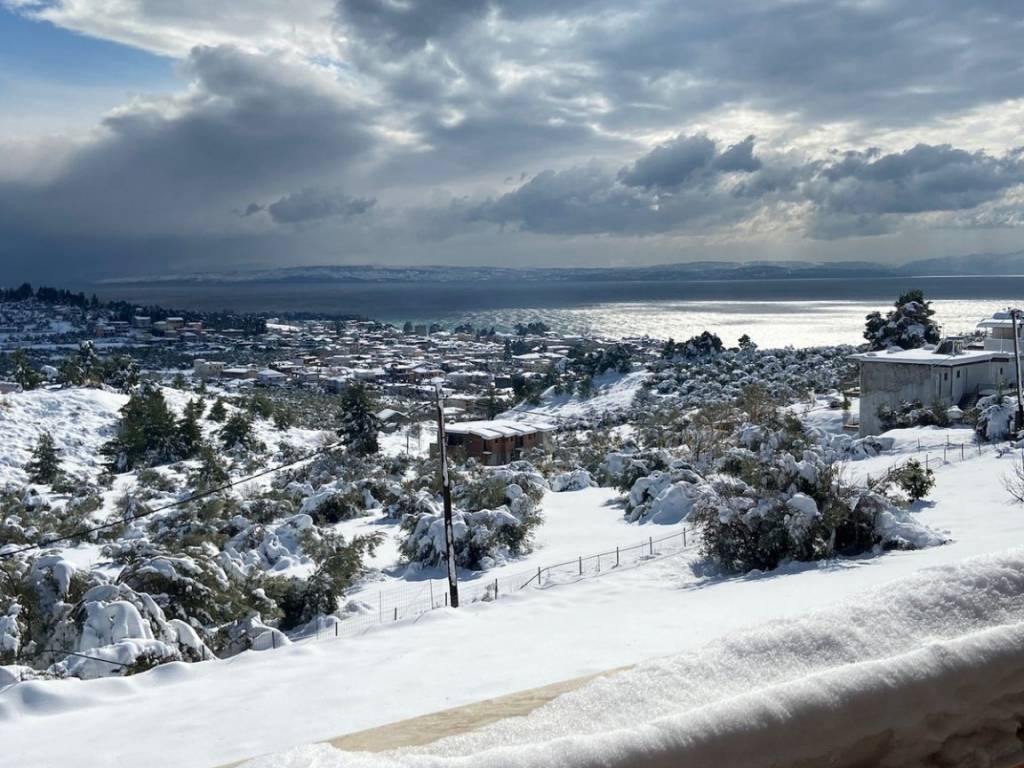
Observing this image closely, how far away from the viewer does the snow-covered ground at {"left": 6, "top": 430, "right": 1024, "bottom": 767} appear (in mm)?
1929

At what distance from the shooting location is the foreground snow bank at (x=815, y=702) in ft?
4.92

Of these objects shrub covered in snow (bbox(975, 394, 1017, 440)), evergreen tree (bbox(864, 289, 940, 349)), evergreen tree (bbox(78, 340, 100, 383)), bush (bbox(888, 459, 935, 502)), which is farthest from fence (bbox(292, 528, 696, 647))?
evergreen tree (bbox(78, 340, 100, 383))

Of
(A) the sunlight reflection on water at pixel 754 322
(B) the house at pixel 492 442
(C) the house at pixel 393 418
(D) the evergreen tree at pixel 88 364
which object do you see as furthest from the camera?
(A) the sunlight reflection on water at pixel 754 322

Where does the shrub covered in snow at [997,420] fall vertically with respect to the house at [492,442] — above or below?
above

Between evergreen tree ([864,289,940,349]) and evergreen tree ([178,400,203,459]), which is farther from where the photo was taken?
evergreen tree ([864,289,940,349])

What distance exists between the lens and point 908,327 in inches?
1986

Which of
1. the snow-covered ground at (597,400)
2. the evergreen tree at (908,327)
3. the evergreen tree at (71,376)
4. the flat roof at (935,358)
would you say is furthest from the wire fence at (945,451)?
the evergreen tree at (71,376)

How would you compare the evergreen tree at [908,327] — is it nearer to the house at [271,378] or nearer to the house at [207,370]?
the house at [271,378]

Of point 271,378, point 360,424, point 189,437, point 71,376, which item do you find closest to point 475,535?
point 360,424

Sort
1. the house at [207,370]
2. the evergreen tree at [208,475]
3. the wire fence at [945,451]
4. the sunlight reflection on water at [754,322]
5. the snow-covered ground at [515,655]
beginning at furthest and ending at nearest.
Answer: the sunlight reflection on water at [754,322]
the house at [207,370]
the evergreen tree at [208,475]
the wire fence at [945,451]
the snow-covered ground at [515,655]

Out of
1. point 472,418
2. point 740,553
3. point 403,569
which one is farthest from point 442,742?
point 472,418

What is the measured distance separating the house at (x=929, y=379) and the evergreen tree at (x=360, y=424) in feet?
71.3

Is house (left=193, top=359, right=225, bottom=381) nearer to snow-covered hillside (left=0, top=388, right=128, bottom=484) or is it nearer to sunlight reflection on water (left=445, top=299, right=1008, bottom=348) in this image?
snow-covered hillside (left=0, top=388, right=128, bottom=484)

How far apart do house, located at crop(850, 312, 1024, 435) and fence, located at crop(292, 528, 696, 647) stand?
20.6 m
